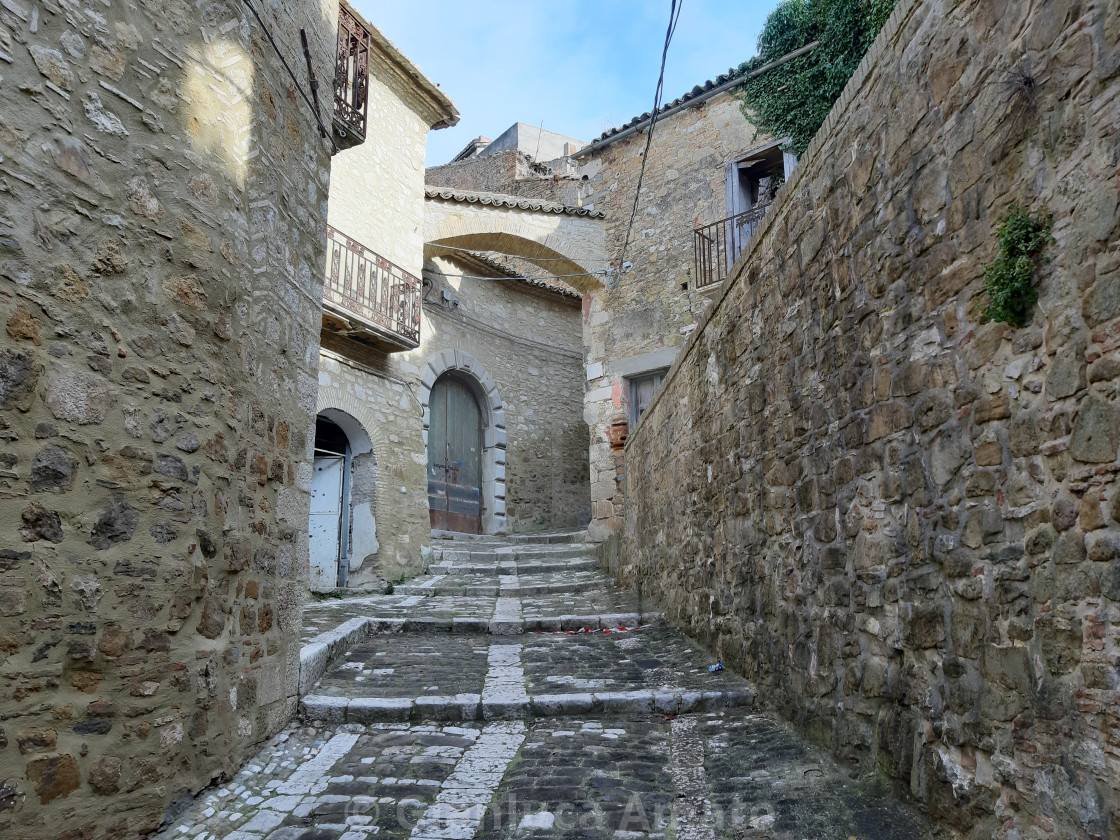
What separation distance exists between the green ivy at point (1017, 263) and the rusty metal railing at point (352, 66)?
720 cm

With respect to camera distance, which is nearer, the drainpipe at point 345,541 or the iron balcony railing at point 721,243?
the drainpipe at point 345,541

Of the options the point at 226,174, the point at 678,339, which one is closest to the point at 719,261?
Answer: the point at 678,339

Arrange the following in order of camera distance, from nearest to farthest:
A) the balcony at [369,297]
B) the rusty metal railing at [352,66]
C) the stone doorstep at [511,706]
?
the stone doorstep at [511,706]
the rusty metal railing at [352,66]
the balcony at [369,297]

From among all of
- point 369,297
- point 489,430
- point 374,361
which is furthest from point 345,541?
point 489,430

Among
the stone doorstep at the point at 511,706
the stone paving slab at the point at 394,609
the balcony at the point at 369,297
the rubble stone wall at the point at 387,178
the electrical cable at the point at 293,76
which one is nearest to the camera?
the electrical cable at the point at 293,76

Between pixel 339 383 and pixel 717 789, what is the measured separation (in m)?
7.70

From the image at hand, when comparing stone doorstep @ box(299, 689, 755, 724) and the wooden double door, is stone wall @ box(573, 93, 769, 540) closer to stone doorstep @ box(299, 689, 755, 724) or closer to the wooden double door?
the wooden double door

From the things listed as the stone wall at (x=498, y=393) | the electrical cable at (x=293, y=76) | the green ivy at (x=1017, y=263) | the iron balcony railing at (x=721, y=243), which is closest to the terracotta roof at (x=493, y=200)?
the stone wall at (x=498, y=393)

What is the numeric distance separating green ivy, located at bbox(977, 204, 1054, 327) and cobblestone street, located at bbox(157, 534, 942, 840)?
4.77ft

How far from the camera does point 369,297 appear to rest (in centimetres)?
1003

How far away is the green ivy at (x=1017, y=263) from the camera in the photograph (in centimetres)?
188

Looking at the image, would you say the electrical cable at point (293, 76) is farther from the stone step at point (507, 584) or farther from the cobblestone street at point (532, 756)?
the stone step at point (507, 584)

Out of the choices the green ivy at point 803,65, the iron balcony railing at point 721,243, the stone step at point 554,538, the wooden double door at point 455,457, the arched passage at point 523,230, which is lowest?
the stone step at point 554,538

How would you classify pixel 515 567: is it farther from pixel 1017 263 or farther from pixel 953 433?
pixel 1017 263
